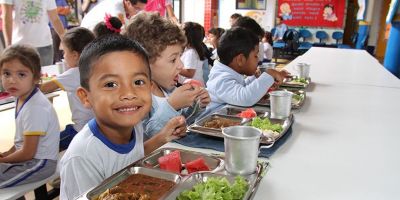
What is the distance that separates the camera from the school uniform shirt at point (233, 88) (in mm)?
1844

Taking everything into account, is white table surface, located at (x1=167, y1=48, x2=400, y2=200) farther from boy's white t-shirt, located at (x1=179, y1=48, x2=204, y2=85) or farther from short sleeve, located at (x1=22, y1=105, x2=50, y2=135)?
boy's white t-shirt, located at (x1=179, y1=48, x2=204, y2=85)

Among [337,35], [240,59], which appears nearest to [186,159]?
[240,59]

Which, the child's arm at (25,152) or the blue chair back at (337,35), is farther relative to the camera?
the blue chair back at (337,35)

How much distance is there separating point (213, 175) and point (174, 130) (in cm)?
43

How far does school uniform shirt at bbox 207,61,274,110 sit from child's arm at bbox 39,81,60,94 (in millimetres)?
1137

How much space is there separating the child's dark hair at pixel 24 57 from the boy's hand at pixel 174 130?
1058 millimetres

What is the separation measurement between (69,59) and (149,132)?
122 cm

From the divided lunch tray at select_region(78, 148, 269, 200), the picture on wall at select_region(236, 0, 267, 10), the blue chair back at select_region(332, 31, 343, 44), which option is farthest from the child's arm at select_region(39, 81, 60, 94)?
the blue chair back at select_region(332, 31, 343, 44)

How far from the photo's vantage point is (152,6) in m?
4.17

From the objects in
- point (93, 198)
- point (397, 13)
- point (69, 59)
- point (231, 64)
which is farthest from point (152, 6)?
point (93, 198)

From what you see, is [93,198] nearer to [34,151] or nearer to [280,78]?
[34,151]

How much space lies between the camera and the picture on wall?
10.5 m

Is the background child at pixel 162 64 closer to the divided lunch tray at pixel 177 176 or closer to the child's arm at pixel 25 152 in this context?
the divided lunch tray at pixel 177 176

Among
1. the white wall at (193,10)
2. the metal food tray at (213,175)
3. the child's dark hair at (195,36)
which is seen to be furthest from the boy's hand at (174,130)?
the white wall at (193,10)
